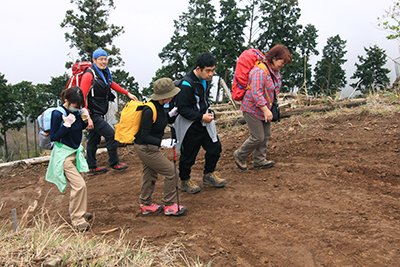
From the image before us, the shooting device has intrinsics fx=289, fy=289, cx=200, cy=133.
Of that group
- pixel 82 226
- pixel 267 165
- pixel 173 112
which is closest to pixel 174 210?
pixel 82 226

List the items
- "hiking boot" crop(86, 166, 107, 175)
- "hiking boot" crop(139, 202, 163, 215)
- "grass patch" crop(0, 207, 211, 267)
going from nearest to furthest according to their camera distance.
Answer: "grass patch" crop(0, 207, 211, 267) < "hiking boot" crop(139, 202, 163, 215) < "hiking boot" crop(86, 166, 107, 175)

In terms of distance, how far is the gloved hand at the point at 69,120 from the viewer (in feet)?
11.5

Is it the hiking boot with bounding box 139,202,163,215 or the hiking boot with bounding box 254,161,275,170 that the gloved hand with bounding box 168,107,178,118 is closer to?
the hiking boot with bounding box 139,202,163,215

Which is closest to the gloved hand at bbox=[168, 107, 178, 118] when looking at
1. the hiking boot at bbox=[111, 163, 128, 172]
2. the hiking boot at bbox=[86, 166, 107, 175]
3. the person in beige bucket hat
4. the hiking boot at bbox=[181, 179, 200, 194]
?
the person in beige bucket hat

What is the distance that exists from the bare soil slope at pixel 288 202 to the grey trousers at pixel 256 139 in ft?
0.89

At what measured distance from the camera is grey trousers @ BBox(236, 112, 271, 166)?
4.66 m

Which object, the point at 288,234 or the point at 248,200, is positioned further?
the point at 248,200

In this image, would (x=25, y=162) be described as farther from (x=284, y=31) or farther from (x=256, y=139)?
(x=284, y=31)

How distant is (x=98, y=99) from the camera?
5477mm

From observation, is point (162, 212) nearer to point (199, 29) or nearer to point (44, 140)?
point (44, 140)

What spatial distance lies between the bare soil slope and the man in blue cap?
1.26ft

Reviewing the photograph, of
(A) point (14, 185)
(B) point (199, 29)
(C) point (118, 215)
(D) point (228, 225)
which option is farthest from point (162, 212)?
(B) point (199, 29)

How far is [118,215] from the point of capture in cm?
393

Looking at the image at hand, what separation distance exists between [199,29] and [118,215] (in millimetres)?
27973
